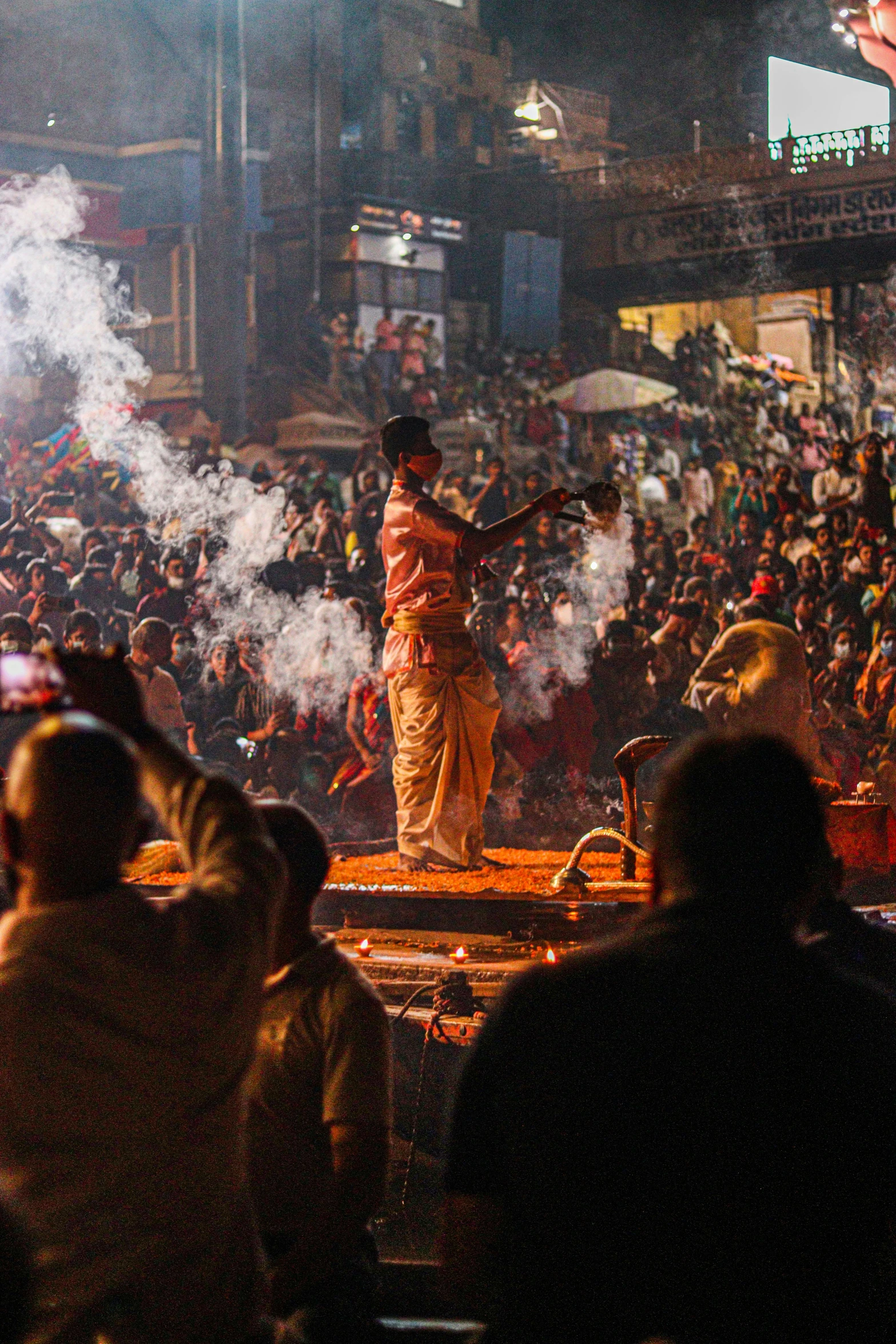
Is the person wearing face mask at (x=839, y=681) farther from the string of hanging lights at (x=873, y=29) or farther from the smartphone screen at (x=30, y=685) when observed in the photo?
the smartphone screen at (x=30, y=685)

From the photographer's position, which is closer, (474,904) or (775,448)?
(474,904)

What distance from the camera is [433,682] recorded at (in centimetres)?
723

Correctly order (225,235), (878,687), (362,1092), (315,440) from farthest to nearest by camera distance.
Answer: (225,235) → (315,440) → (878,687) → (362,1092)

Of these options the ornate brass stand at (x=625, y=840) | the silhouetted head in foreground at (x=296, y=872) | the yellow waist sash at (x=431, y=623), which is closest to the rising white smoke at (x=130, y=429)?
the yellow waist sash at (x=431, y=623)

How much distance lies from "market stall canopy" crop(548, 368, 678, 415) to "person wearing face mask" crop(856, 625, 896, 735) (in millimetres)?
6044

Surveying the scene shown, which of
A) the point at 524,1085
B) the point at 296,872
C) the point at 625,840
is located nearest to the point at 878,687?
the point at 625,840

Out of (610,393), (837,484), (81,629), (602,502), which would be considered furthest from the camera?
(610,393)

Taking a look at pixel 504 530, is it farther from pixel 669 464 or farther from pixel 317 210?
pixel 317 210

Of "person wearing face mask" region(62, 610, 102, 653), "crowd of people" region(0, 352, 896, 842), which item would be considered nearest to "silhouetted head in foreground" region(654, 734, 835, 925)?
"crowd of people" region(0, 352, 896, 842)

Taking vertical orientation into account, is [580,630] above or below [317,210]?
below

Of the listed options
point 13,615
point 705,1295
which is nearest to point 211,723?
point 13,615

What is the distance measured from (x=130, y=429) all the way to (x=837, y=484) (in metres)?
6.52

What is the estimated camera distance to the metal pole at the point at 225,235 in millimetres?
15305

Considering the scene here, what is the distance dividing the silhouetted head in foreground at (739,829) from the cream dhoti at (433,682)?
5274 millimetres
